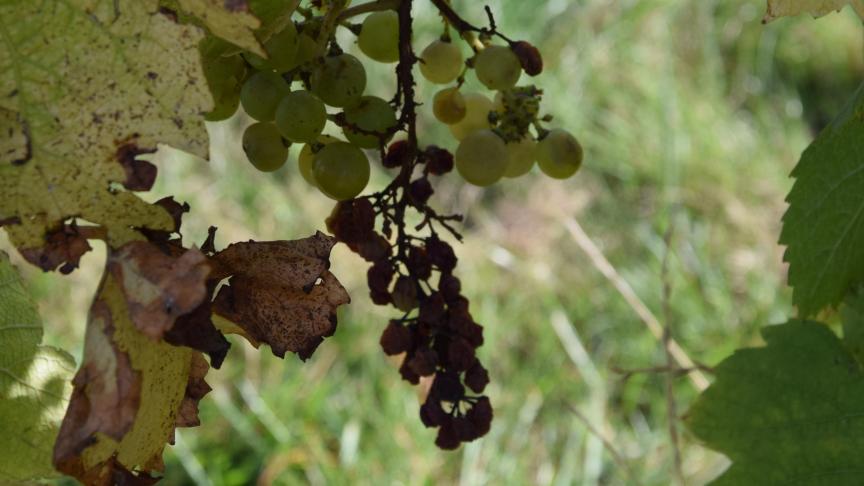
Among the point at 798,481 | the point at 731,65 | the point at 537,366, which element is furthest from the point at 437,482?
the point at 731,65

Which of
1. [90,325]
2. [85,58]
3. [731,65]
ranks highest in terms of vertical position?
[731,65]

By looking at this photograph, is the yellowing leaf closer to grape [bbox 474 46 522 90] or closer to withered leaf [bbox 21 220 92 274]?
withered leaf [bbox 21 220 92 274]

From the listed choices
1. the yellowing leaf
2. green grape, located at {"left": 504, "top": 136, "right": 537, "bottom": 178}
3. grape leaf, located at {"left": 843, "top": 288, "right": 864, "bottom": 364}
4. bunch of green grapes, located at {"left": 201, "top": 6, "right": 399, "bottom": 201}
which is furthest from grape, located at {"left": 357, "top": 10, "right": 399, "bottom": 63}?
grape leaf, located at {"left": 843, "top": 288, "right": 864, "bottom": 364}

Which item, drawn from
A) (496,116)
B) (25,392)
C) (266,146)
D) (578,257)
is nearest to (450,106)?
(496,116)

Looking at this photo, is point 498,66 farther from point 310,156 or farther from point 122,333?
point 122,333

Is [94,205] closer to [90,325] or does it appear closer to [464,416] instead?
[90,325]

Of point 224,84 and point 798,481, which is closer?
point 224,84

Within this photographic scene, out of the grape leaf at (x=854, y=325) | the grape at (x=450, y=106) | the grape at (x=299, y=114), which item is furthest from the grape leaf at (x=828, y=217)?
the grape at (x=299, y=114)
